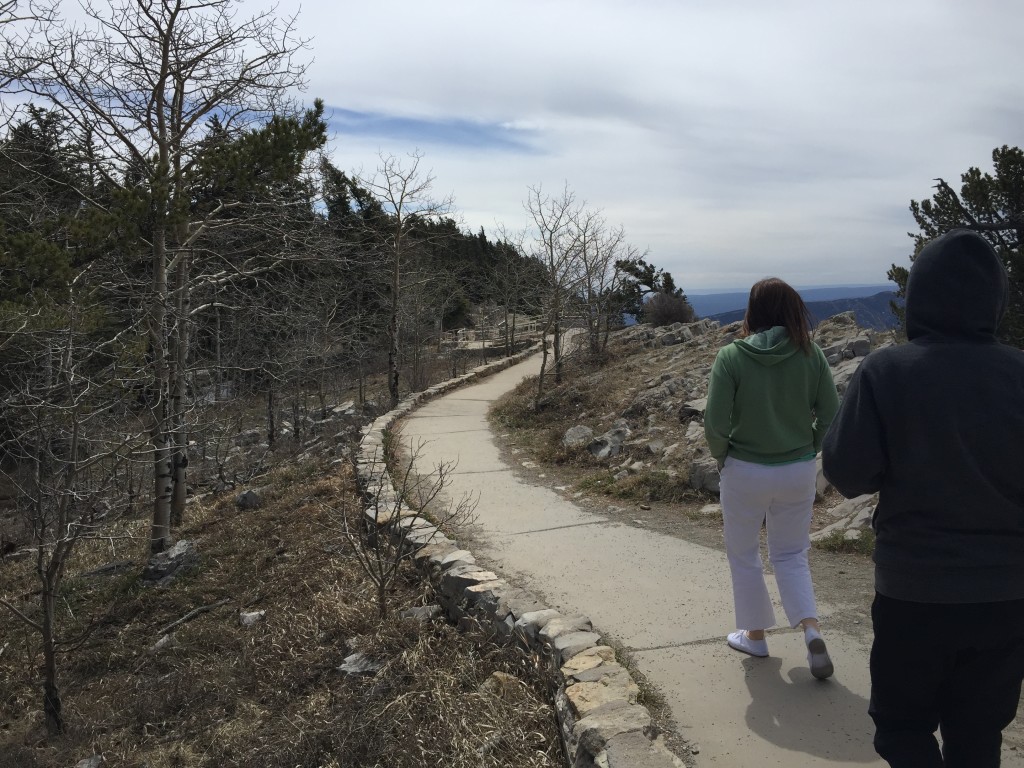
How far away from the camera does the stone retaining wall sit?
3.14 m

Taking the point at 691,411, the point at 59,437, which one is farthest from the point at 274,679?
the point at 691,411

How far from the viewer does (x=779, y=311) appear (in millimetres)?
3744

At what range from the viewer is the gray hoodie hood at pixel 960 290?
7.65 feet

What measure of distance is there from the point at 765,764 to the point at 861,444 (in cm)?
162

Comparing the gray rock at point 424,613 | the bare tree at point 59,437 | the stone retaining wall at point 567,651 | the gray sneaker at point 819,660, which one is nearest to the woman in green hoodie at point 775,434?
the gray sneaker at point 819,660

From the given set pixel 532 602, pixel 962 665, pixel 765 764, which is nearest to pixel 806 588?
pixel 765 764

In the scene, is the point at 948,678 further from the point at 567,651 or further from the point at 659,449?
the point at 659,449

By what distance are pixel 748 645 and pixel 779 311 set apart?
1.83 m

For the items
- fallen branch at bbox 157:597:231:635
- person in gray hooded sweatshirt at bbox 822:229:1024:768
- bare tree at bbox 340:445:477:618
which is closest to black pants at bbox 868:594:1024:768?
person in gray hooded sweatshirt at bbox 822:229:1024:768

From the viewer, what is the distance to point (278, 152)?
8508mm

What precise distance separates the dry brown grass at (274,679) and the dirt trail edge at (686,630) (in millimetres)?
750

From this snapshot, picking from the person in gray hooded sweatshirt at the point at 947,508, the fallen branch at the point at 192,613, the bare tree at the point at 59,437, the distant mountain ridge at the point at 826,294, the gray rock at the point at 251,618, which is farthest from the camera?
the distant mountain ridge at the point at 826,294

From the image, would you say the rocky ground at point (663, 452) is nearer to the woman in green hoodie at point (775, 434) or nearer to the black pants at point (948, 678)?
the woman in green hoodie at point (775, 434)

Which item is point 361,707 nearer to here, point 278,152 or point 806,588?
point 806,588
